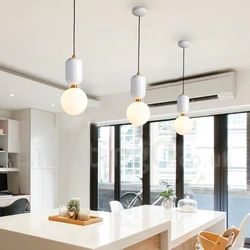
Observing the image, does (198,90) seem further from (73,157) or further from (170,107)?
(73,157)

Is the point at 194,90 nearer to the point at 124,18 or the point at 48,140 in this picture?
the point at 124,18

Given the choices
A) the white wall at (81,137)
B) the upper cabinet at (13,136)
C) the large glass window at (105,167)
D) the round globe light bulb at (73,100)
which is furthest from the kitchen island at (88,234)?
the upper cabinet at (13,136)

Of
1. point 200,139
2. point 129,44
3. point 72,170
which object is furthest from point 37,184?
point 129,44

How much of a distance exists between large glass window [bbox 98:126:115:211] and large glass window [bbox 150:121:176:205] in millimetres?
841

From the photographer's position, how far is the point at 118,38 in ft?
10.3

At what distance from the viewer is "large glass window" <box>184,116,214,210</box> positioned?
4758mm

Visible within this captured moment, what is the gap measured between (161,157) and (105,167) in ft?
3.87

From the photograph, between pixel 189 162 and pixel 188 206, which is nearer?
pixel 188 206

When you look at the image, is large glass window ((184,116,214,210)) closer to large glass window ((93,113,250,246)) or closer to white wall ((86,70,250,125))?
large glass window ((93,113,250,246))

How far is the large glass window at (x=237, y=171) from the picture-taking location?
14.6 ft

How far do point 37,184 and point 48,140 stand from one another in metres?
0.86

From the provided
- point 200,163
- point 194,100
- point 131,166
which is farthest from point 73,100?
point 131,166

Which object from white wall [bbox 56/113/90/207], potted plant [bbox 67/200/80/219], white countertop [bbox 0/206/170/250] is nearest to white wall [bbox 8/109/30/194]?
white wall [bbox 56/113/90/207]

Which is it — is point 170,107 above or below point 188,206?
above
